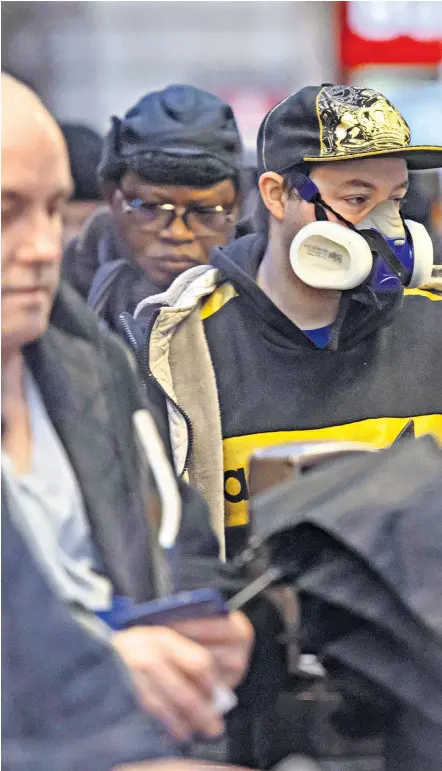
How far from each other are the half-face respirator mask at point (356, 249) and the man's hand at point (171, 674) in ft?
1.94

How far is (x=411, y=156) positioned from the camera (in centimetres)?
170

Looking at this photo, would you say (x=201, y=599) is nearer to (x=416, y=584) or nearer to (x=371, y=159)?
(x=416, y=584)

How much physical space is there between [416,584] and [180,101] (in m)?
0.85

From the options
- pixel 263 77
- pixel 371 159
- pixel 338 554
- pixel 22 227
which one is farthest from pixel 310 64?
pixel 338 554

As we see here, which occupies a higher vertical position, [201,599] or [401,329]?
[401,329]

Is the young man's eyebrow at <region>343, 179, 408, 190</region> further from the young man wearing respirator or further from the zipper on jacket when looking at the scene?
the zipper on jacket

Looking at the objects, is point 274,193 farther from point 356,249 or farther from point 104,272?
point 104,272

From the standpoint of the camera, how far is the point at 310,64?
169cm

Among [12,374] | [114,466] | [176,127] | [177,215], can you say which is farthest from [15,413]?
[176,127]

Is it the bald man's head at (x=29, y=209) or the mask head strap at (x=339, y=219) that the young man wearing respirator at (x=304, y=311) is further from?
the bald man's head at (x=29, y=209)

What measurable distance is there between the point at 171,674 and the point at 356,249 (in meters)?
0.72

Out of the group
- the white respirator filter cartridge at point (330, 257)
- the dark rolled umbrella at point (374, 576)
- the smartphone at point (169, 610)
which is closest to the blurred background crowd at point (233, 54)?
the white respirator filter cartridge at point (330, 257)

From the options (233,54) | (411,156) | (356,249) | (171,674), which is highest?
(233,54)

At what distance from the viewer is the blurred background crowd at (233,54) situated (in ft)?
5.18
